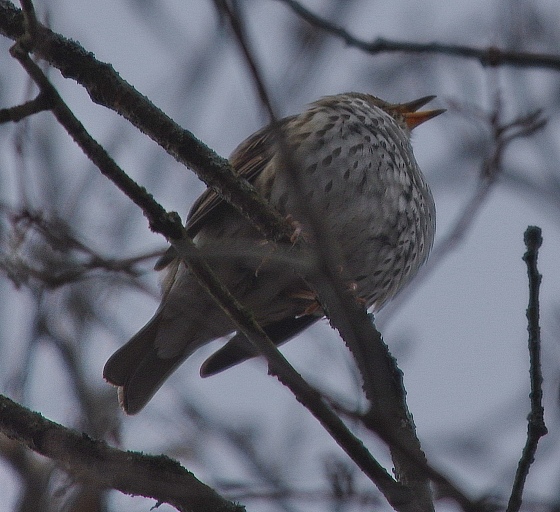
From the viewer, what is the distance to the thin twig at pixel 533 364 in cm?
278

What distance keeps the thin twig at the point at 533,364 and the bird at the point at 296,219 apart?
6.05 feet

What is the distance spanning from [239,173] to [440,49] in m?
1.85

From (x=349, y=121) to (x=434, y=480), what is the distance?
3.48 m

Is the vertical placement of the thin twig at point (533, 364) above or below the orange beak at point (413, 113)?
below

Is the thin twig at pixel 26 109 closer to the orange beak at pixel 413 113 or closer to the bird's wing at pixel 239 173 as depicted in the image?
the bird's wing at pixel 239 173

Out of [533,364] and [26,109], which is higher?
[26,109]

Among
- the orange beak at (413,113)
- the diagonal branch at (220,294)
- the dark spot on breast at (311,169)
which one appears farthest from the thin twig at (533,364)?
the orange beak at (413,113)

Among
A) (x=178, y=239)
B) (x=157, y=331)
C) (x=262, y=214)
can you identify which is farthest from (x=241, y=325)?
(x=157, y=331)

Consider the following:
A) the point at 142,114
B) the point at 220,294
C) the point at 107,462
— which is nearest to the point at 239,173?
the point at 142,114

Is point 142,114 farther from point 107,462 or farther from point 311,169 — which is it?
point 311,169

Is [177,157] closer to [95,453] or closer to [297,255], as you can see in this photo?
[297,255]

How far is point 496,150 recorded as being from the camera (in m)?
4.17

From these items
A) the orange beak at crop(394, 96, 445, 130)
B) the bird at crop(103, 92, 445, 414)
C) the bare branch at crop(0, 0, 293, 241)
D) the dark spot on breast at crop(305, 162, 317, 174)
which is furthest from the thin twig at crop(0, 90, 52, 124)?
the orange beak at crop(394, 96, 445, 130)

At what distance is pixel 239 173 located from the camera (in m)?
4.80
